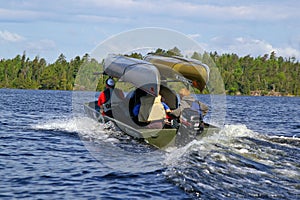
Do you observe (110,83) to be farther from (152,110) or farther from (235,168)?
(235,168)

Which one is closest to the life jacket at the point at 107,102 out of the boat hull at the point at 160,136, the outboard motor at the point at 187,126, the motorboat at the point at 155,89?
the motorboat at the point at 155,89

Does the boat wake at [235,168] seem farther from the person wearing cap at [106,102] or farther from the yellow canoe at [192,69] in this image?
the person wearing cap at [106,102]

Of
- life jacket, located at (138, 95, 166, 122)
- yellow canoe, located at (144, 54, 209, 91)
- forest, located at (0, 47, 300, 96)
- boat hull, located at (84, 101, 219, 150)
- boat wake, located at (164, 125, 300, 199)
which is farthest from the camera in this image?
forest, located at (0, 47, 300, 96)

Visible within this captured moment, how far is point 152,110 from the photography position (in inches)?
613

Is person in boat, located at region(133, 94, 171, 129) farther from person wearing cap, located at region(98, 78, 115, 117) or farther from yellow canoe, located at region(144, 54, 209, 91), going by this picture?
person wearing cap, located at region(98, 78, 115, 117)

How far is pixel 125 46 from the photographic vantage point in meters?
16.3

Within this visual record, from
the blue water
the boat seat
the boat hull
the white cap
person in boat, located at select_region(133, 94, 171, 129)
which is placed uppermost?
the white cap

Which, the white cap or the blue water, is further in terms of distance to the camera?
the white cap

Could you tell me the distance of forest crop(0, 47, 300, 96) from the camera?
12556cm

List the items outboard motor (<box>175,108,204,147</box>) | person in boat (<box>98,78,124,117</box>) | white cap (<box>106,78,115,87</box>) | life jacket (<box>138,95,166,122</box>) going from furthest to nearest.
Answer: white cap (<box>106,78,115,87</box>)
person in boat (<box>98,78,124,117</box>)
life jacket (<box>138,95,166,122</box>)
outboard motor (<box>175,108,204,147</box>)

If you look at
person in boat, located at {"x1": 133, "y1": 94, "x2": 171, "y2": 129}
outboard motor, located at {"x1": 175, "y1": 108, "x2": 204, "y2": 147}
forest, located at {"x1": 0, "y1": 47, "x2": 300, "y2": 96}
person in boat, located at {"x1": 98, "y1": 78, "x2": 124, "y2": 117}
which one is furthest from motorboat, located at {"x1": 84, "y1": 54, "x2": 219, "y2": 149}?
forest, located at {"x1": 0, "y1": 47, "x2": 300, "y2": 96}

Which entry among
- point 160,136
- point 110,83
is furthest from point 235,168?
point 110,83

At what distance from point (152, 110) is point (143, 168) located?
3.68 metres

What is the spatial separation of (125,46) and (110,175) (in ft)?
20.2
